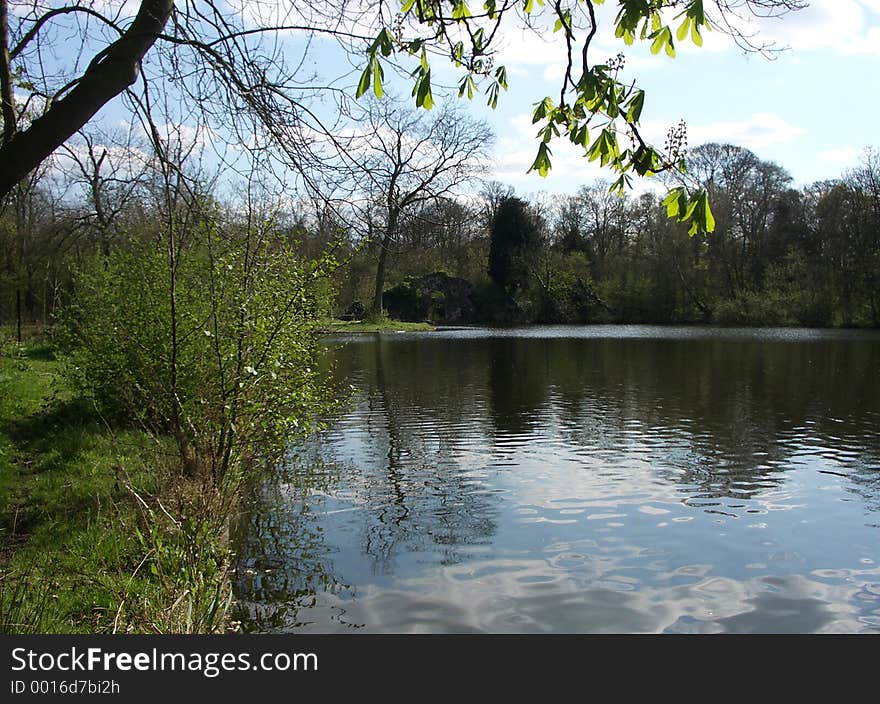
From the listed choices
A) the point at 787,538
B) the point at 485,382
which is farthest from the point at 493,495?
the point at 485,382

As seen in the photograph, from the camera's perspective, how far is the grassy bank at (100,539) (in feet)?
14.9

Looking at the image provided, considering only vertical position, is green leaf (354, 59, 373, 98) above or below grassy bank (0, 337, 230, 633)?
above

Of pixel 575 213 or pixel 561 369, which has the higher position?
pixel 575 213

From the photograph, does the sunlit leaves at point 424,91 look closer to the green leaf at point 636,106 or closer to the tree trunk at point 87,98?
the green leaf at point 636,106

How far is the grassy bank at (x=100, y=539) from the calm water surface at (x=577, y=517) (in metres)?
0.85

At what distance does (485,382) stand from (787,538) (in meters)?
13.5

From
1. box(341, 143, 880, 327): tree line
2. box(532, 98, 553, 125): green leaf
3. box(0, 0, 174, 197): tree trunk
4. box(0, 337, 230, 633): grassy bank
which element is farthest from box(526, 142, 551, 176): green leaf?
box(341, 143, 880, 327): tree line

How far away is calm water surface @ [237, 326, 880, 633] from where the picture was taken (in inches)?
240

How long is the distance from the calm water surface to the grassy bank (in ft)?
2.79

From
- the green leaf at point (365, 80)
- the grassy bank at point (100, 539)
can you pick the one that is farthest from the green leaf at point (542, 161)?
the grassy bank at point (100, 539)

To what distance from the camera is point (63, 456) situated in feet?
29.2

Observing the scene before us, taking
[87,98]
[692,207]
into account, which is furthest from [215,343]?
[692,207]

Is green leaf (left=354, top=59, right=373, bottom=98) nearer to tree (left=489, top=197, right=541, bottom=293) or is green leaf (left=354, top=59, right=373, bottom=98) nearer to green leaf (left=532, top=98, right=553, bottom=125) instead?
green leaf (left=532, top=98, right=553, bottom=125)

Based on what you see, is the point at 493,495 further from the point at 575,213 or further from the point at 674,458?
the point at 575,213
